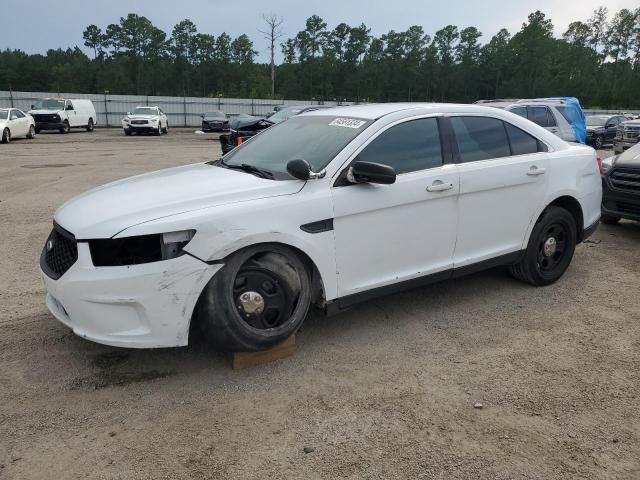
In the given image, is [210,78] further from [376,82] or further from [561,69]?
[561,69]

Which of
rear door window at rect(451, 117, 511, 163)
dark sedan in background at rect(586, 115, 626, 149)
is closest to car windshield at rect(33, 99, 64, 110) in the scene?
dark sedan in background at rect(586, 115, 626, 149)

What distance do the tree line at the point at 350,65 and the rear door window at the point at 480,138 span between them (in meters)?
81.1

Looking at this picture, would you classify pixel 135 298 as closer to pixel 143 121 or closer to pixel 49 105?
pixel 143 121

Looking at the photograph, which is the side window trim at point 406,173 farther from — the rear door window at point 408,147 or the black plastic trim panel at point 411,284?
the black plastic trim panel at point 411,284

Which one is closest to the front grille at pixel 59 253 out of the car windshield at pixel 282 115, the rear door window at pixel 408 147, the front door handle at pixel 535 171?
the rear door window at pixel 408 147

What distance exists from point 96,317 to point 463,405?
219 cm

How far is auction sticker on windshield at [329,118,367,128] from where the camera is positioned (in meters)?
3.93

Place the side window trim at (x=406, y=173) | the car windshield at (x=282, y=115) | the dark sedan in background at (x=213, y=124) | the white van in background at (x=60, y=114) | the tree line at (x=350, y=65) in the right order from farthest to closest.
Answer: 1. the tree line at (x=350, y=65)
2. the dark sedan in background at (x=213, y=124)
3. the white van in background at (x=60, y=114)
4. the car windshield at (x=282, y=115)
5. the side window trim at (x=406, y=173)

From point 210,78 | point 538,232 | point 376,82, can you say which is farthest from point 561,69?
point 538,232

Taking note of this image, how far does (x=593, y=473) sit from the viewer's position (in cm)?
252

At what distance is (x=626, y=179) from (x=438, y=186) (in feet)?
14.4

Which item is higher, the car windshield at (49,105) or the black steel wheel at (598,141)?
the car windshield at (49,105)

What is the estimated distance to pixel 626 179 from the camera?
7000mm

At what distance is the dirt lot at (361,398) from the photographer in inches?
102
